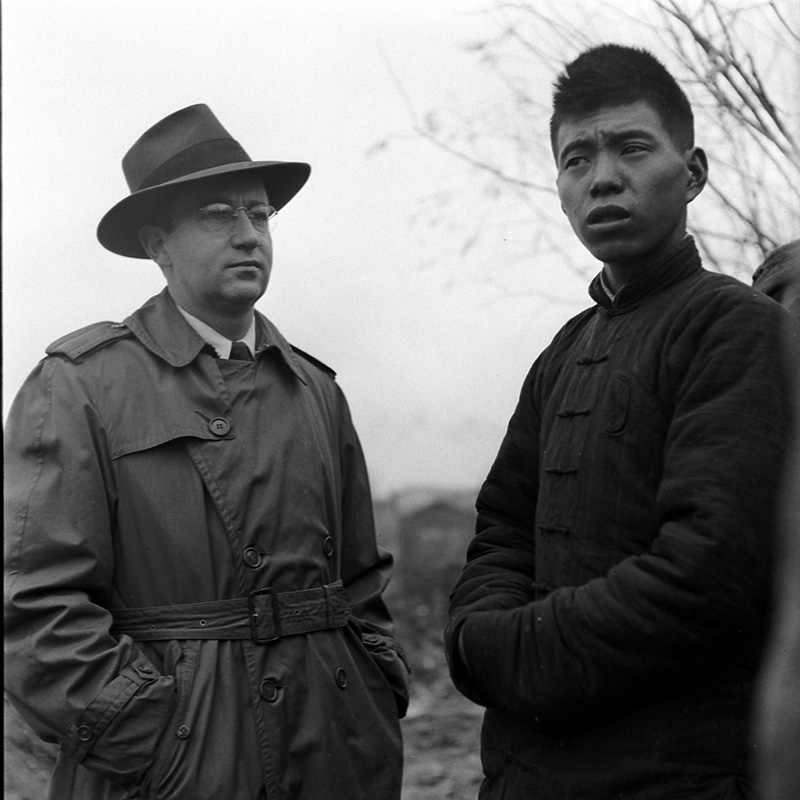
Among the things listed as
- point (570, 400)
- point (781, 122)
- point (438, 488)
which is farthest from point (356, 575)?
point (438, 488)

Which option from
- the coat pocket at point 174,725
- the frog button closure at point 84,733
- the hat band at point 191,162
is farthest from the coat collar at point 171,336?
the frog button closure at point 84,733

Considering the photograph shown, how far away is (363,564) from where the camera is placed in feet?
9.47

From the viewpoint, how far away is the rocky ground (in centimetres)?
345

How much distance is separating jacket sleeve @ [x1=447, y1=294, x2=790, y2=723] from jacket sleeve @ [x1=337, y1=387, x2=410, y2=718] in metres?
0.92

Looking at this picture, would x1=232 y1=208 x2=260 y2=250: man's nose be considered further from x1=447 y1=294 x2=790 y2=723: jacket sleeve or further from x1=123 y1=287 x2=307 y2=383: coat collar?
x1=447 y1=294 x2=790 y2=723: jacket sleeve

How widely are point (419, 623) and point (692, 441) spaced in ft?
13.7

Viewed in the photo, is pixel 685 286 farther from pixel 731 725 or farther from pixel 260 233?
pixel 260 233

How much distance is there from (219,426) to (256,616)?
0.41 metres

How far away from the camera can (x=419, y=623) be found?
19.0ft

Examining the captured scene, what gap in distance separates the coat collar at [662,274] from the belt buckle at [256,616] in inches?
38.4

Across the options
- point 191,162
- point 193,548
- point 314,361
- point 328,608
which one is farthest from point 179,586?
point 191,162

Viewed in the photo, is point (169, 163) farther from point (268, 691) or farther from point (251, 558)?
point (268, 691)

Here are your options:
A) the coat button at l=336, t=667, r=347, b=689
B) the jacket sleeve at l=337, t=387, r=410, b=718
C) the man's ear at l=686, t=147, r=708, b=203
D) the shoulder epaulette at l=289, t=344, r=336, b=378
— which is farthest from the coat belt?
the man's ear at l=686, t=147, r=708, b=203

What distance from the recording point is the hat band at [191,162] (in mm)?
2814
